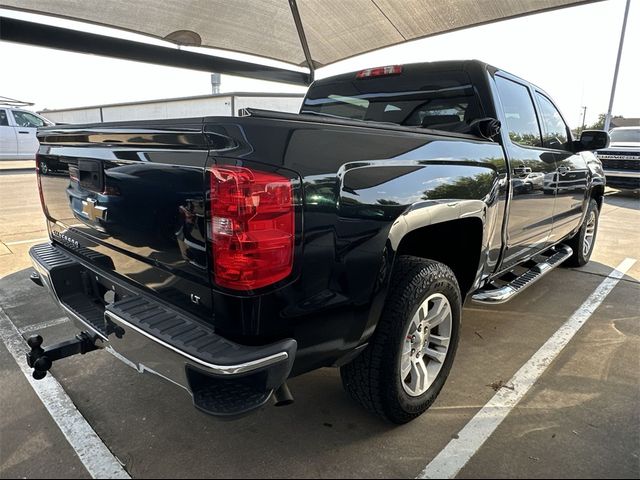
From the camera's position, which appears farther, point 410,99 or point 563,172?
point 563,172

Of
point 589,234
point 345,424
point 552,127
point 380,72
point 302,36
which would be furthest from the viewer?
point 302,36

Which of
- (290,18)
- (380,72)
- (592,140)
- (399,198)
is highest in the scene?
(290,18)

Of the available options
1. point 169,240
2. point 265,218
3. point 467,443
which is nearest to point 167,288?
point 169,240

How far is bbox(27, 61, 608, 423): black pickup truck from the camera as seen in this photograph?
5.42 ft

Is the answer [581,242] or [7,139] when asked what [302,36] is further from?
[7,139]

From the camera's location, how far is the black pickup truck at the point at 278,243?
5.42 feet

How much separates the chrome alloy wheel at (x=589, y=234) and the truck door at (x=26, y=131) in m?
15.0

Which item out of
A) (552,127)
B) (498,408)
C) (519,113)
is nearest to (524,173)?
(519,113)

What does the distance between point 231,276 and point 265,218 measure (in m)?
0.25

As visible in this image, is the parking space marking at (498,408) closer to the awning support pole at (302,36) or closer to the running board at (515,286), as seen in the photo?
the running board at (515,286)

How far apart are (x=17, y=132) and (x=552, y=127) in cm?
1530

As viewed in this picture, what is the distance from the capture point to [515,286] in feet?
11.3

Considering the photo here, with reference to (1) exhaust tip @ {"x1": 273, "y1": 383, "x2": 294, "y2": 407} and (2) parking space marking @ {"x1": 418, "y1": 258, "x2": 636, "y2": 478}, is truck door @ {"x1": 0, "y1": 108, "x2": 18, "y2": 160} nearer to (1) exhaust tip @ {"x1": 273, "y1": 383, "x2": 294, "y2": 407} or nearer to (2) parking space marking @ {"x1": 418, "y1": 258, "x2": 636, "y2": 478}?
(1) exhaust tip @ {"x1": 273, "y1": 383, "x2": 294, "y2": 407}

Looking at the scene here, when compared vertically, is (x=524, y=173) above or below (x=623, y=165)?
above
